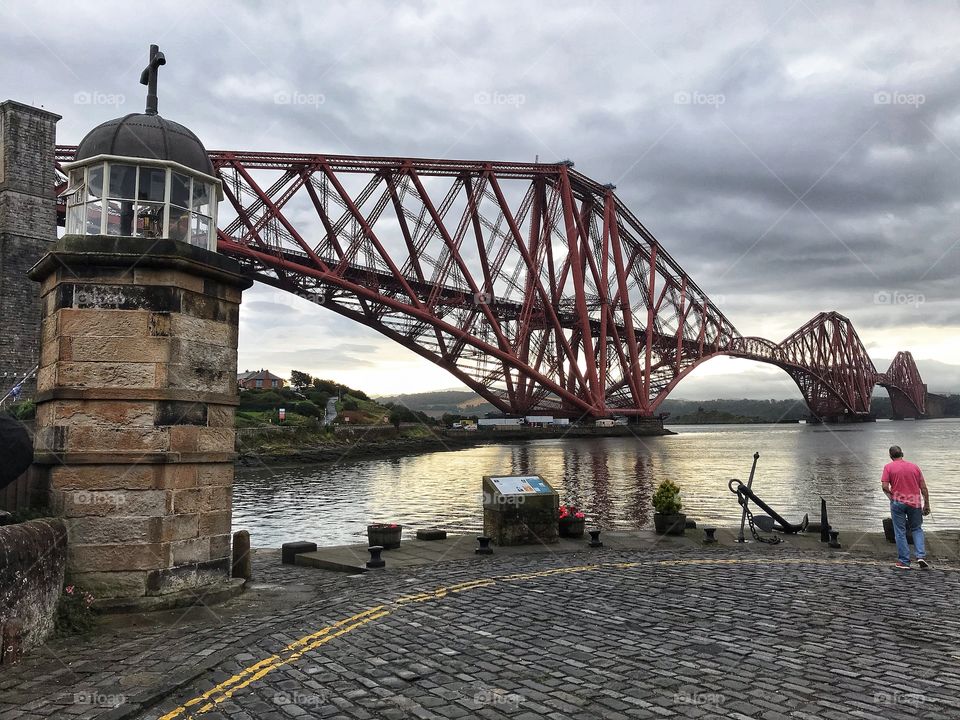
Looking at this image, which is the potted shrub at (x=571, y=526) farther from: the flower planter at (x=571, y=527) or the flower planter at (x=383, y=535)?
the flower planter at (x=383, y=535)

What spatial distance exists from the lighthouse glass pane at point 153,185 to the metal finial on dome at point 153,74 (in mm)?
1256

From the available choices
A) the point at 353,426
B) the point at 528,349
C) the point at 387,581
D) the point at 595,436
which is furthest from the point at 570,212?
the point at 387,581

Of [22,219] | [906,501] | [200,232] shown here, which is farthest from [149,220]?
[22,219]

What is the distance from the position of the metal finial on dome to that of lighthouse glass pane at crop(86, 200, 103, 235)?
5.82 feet

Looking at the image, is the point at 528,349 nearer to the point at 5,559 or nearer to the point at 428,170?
the point at 428,170

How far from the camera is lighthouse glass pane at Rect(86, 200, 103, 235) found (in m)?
9.16

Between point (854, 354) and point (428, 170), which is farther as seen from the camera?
point (854, 354)

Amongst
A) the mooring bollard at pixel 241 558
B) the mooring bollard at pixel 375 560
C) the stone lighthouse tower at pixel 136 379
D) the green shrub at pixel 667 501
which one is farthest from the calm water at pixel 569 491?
the stone lighthouse tower at pixel 136 379

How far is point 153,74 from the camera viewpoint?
10.4m

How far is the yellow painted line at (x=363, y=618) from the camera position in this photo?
19.1 ft

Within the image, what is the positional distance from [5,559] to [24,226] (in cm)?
Answer: 4626

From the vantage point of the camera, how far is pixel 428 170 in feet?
206

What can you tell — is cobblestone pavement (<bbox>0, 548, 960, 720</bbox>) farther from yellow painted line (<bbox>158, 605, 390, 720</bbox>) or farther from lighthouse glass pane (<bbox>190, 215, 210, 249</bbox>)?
lighthouse glass pane (<bbox>190, 215, 210, 249</bbox>)

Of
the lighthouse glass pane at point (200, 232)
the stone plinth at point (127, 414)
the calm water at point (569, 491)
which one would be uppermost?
the lighthouse glass pane at point (200, 232)
